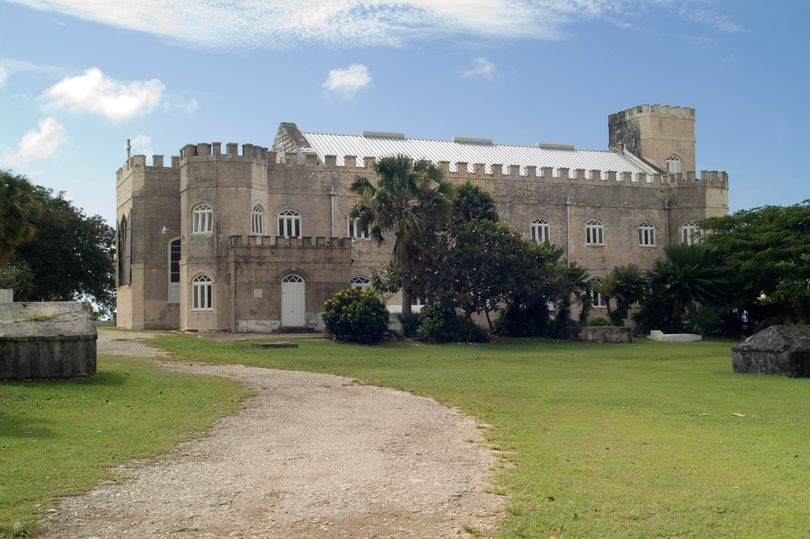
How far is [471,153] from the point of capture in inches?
2083

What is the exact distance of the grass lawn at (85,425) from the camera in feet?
28.4

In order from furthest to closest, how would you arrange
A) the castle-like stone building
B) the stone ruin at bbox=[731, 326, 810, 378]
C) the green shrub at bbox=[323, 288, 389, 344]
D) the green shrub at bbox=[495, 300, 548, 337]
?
the green shrub at bbox=[495, 300, 548, 337] < the castle-like stone building < the green shrub at bbox=[323, 288, 389, 344] < the stone ruin at bbox=[731, 326, 810, 378]

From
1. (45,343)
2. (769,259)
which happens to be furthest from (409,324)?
(45,343)

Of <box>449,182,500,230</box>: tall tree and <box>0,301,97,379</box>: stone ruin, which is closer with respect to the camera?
<box>0,301,97,379</box>: stone ruin

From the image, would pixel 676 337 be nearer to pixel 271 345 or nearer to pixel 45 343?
pixel 271 345

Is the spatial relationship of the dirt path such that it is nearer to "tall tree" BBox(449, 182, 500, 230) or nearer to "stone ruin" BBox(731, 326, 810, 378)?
"stone ruin" BBox(731, 326, 810, 378)

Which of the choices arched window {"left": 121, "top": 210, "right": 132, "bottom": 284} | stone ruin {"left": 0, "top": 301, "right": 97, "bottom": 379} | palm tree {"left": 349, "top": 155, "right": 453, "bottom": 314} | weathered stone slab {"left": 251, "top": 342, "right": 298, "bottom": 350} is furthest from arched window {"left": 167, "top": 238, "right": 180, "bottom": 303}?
stone ruin {"left": 0, "top": 301, "right": 97, "bottom": 379}

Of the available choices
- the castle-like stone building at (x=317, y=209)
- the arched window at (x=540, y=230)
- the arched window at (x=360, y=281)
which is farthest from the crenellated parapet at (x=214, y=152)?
the arched window at (x=540, y=230)

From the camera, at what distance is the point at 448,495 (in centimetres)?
872

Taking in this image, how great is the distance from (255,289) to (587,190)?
21037 millimetres

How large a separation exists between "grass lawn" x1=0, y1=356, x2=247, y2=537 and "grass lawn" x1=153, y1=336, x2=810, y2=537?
4.08m

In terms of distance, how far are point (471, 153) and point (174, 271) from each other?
1888 centimetres

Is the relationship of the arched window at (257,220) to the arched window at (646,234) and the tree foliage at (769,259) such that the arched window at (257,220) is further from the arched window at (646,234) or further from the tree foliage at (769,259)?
the arched window at (646,234)

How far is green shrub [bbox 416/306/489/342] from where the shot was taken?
3562 cm
